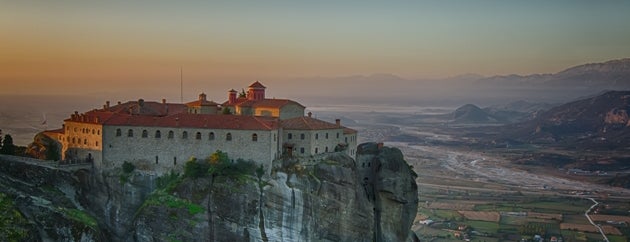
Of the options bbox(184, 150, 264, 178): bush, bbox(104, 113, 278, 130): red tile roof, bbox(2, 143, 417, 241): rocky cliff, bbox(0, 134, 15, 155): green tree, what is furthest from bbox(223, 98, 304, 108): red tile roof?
bbox(0, 134, 15, 155): green tree

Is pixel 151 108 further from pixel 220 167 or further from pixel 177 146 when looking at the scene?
pixel 220 167

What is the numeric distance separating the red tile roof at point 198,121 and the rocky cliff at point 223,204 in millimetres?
3598

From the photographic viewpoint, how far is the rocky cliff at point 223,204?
175ft

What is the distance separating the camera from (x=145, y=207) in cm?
5403

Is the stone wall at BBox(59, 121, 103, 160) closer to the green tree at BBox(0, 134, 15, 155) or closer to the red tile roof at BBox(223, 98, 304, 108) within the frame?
the green tree at BBox(0, 134, 15, 155)

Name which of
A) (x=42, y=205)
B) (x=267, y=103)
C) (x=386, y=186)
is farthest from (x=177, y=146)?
(x=386, y=186)

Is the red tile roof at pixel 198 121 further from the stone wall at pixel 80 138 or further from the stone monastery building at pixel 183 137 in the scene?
the stone wall at pixel 80 138

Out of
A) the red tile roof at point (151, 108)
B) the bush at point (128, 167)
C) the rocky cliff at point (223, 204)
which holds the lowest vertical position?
the rocky cliff at point (223, 204)

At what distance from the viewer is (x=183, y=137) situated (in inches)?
2222

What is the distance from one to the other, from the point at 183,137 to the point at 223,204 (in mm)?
6652

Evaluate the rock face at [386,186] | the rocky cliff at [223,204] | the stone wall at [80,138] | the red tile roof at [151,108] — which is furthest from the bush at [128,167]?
the rock face at [386,186]

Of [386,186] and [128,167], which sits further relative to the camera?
[386,186]

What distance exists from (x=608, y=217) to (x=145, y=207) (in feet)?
285

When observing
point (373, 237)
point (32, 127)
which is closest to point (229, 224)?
point (373, 237)
